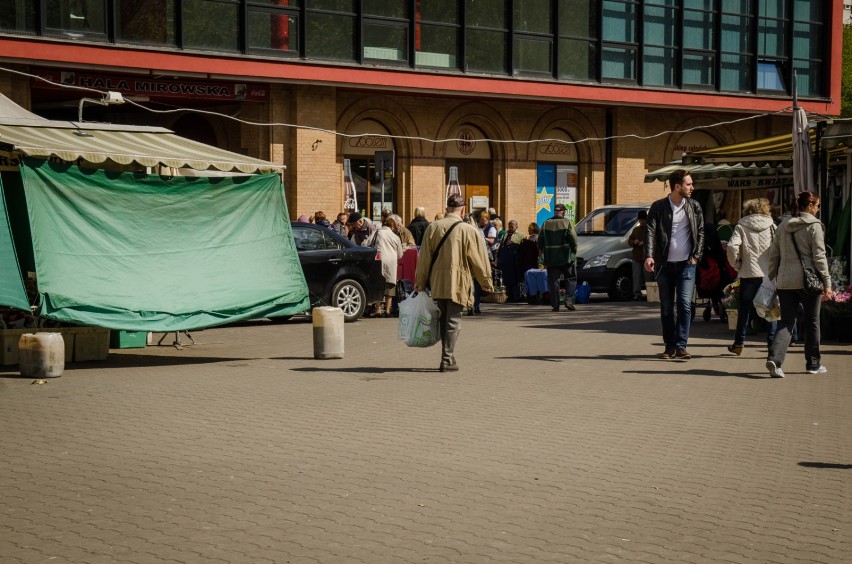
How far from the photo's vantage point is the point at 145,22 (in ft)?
90.9

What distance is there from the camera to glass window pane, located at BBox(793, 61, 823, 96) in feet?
127

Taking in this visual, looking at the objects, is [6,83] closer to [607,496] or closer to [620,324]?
[620,324]

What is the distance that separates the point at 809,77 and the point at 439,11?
12956 millimetres

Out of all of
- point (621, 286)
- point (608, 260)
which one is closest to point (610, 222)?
point (608, 260)

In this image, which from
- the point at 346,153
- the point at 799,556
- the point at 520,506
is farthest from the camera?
the point at 346,153

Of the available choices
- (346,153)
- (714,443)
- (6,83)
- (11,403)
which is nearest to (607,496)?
(714,443)

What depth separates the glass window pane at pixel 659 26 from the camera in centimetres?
3597

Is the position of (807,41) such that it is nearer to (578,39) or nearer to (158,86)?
(578,39)

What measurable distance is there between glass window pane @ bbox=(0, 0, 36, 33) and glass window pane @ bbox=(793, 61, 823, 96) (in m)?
22.5

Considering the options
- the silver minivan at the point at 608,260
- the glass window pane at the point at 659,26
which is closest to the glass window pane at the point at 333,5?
the silver minivan at the point at 608,260

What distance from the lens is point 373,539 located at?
6270 mm

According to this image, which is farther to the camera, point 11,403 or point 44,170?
point 44,170

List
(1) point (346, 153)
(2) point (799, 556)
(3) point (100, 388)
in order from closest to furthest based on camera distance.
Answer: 1. (2) point (799, 556)
2. (3) point (100, 388)
3. (1) point (346, 153)

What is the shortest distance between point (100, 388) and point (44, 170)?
3.09 m
